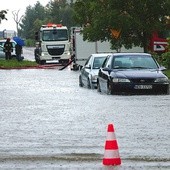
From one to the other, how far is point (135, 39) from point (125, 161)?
3876cm

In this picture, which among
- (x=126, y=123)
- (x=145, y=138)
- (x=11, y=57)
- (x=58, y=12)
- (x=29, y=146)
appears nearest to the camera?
(x=29, y=146)

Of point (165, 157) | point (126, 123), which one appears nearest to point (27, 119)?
point (126, 123)

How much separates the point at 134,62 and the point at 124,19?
1958 centimetres

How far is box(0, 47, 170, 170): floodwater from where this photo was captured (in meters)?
12.0

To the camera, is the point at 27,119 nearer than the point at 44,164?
No

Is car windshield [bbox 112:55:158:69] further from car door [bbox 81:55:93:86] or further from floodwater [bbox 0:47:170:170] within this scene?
car door [bbox 81:55:93:86]

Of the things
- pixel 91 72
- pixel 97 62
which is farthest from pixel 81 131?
pixel 97 62

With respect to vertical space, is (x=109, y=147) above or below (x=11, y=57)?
above

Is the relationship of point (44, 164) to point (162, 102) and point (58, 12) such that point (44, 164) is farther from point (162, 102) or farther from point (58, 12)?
point (58, 12)

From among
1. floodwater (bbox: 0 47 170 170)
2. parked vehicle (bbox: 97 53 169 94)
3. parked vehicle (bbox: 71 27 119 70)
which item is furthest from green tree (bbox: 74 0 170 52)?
floodwater (bbox: 0 47 170 170)

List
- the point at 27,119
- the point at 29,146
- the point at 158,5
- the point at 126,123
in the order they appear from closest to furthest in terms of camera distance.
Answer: the point at 29,146, the point at 126,123, the point at 27,119, the point at 158,5

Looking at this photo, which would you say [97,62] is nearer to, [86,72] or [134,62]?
[86,72]

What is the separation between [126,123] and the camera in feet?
58.0

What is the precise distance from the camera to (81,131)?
16.3 metres
